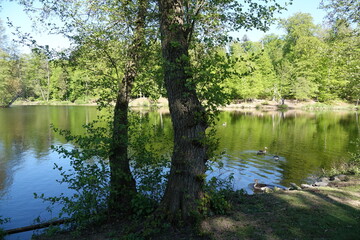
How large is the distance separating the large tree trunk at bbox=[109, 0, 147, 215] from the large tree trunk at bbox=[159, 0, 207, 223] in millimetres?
2019

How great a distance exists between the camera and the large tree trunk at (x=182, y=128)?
5.85 metres

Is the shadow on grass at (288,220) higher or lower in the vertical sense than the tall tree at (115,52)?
lower

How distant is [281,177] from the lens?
1577 cm

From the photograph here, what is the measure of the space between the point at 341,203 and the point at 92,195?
6516mm

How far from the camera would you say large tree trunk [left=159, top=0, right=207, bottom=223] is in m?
5.85

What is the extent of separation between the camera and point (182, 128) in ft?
19.4

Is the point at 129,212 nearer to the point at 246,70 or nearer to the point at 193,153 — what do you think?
the point at 193,153

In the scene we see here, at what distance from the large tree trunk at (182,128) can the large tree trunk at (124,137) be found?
6.62 ft

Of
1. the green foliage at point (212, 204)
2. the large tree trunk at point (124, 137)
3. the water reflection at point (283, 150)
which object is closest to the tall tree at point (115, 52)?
the large tree trunk at point (124, 137)

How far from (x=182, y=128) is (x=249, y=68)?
203 cm

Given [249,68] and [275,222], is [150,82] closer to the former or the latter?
[249,68]

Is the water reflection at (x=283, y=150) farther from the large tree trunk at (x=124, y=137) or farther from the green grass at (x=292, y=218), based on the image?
the large tree trunk at (x=124, y=137)

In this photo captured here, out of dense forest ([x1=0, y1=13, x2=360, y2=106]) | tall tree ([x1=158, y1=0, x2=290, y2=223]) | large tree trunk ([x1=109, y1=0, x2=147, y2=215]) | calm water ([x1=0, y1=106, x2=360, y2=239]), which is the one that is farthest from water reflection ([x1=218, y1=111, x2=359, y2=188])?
tall tree ([x1=158, y1=0, x2=290, y2=223])

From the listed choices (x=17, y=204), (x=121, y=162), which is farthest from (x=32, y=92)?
(x=121, y=162)
